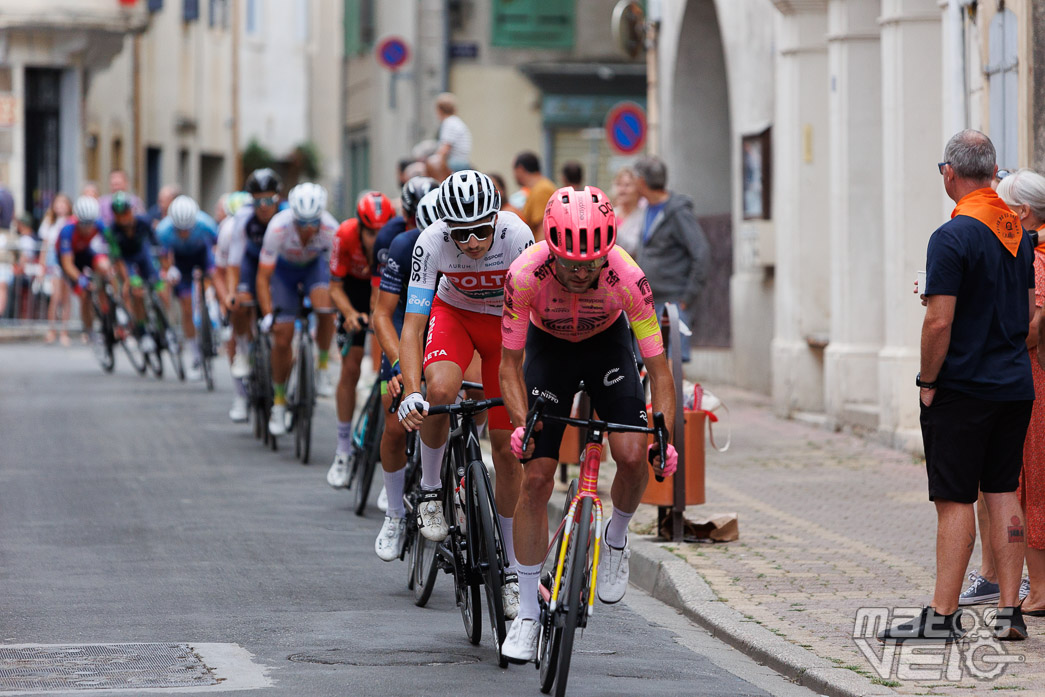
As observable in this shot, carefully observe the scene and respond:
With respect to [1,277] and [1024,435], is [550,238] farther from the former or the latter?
[1,277]

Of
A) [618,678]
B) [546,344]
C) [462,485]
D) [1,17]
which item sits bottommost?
[618,678]

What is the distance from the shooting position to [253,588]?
29.3 ft

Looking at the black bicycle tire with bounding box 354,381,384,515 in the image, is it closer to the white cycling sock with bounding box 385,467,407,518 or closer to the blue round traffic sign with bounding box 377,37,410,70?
the white cycling sock with bounding box 385,467,407,518

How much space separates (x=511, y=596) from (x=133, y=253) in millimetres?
14405

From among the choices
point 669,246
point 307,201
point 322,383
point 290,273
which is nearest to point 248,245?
point 290,273

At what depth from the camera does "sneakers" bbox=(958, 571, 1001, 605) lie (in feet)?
27.0

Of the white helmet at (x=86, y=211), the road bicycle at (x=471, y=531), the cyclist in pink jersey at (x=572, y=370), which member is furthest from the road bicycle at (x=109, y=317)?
the cyclist in pink jersey at (x=572, y=370)

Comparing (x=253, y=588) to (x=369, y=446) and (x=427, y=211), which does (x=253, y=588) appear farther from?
(x=369, y=446)

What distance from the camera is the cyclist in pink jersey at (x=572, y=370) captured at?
6863mm

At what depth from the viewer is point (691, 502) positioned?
10172 millimetres

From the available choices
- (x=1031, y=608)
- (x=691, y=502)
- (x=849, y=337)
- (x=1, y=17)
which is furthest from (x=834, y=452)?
(x=1, y=17)

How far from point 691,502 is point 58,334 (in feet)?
75.0

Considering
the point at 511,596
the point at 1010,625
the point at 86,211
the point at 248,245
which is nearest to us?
the point at 1010,625

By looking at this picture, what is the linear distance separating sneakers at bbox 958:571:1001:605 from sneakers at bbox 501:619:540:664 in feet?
7.27
